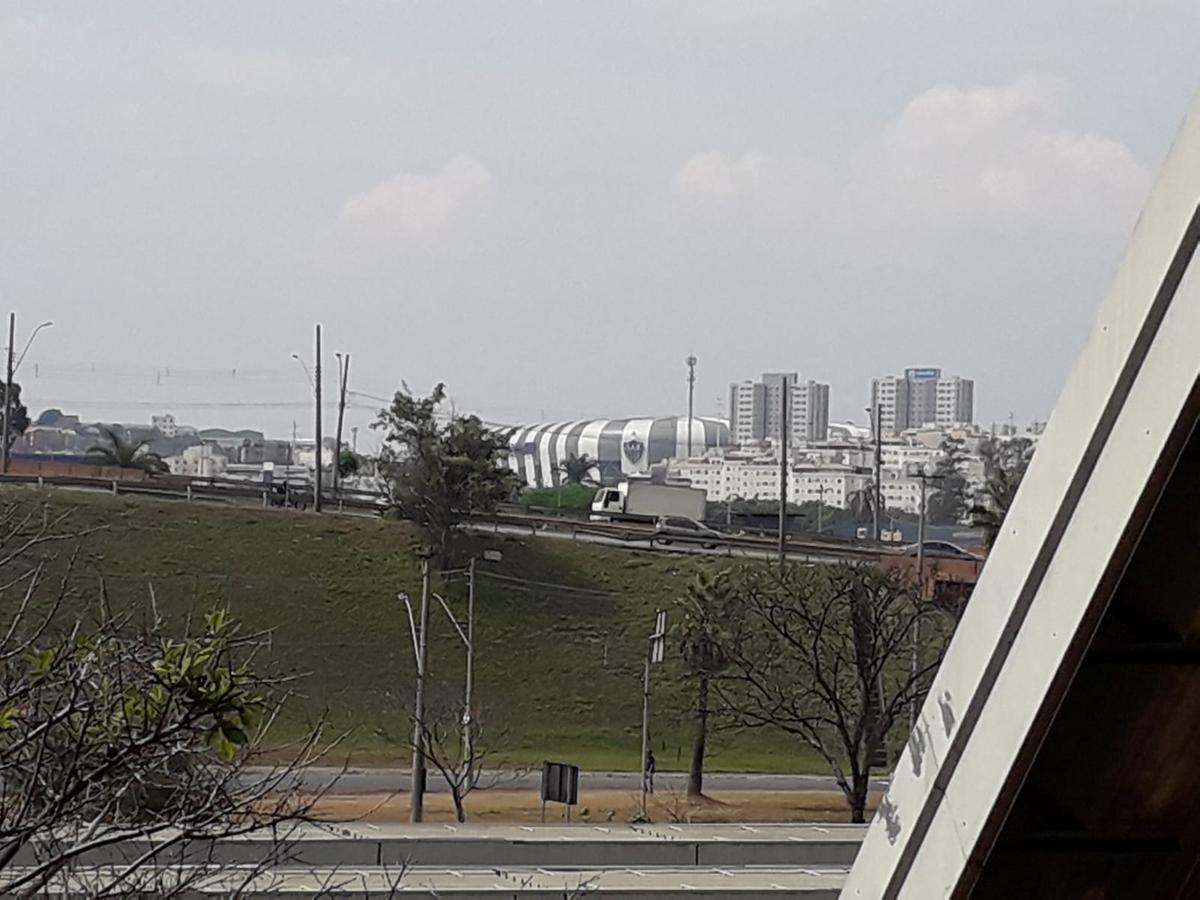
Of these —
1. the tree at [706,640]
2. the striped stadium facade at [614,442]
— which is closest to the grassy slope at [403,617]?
the tree at [706,640]

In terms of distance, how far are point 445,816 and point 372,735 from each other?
8.55 m

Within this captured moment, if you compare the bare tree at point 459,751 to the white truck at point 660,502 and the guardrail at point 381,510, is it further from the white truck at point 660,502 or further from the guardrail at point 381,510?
the white truck at point 660,502

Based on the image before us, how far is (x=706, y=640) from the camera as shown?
3125 centimetres

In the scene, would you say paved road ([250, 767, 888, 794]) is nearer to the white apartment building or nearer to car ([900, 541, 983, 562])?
car ([900, 541, 983, 562])

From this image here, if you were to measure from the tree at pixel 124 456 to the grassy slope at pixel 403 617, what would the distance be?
517 inches

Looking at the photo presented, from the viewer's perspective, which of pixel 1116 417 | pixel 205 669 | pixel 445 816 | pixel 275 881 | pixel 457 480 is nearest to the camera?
pixel 1116 417

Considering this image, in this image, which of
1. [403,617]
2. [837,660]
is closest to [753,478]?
[403,617]

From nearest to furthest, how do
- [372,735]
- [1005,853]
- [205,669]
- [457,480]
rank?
[1005,853], [205,669], [372,735], [457,480]

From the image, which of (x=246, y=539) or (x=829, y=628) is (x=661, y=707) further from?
(x=246, y=539)

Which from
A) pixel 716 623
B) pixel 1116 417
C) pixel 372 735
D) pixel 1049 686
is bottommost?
pixel 372 735

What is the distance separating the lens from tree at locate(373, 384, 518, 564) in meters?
44.9

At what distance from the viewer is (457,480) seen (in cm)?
4491

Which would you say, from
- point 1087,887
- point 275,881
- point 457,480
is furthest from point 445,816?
point 1087,887

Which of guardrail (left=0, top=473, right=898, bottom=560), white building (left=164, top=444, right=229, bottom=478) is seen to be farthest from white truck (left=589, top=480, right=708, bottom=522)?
white building (left=164, top=444, right=229, bottom=478)
